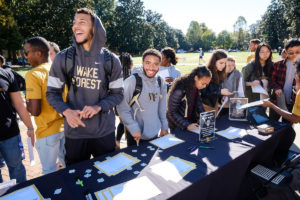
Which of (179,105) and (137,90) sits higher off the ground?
(137,90)

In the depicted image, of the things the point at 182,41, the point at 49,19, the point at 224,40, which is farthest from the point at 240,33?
the point at 49,19

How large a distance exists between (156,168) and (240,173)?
3.13 feet

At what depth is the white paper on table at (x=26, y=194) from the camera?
122 cm

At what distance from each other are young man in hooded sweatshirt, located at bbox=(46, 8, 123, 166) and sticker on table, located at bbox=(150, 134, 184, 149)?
0.52 m

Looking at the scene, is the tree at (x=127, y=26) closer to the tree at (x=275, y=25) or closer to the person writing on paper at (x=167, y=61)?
the tree at (x=275, y=25)

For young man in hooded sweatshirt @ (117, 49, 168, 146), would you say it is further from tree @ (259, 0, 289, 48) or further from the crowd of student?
tree @ (259, 0, 289, 48)

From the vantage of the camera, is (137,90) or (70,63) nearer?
(70,63)

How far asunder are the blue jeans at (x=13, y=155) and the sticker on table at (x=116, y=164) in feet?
3.82

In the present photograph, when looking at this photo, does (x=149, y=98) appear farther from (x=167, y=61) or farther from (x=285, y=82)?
(x=285, y=82)

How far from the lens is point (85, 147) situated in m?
1.81

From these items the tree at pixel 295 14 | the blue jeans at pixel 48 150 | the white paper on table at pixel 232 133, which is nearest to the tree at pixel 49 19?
the blue jeans at pixel 48 150

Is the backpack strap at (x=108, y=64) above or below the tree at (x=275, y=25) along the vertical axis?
below

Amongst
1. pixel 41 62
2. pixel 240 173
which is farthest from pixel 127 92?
pixel 240 173

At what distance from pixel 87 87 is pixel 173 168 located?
1.02m
